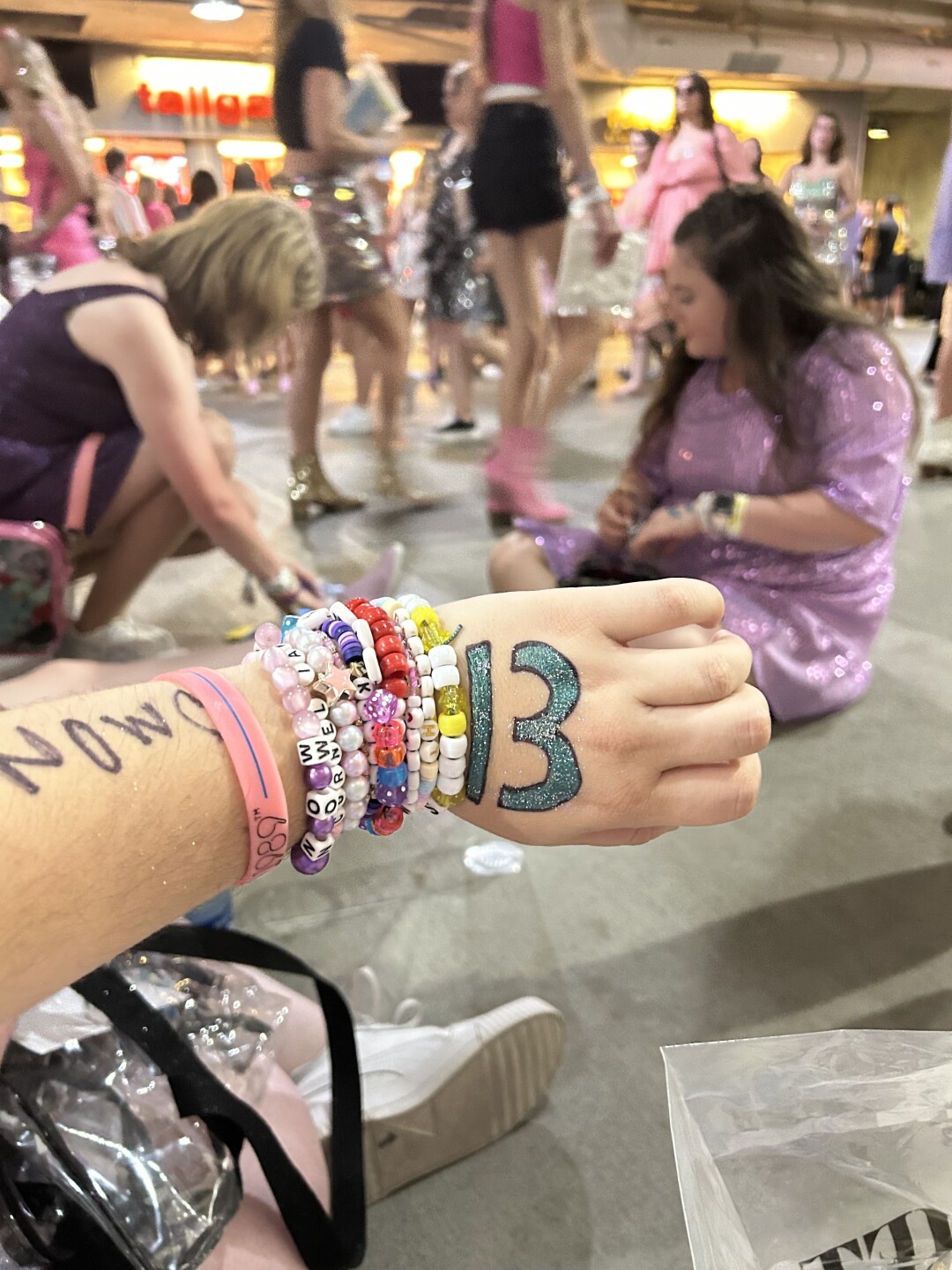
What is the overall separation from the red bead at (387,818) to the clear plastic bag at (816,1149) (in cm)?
20

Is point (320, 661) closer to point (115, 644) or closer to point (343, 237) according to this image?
point (115, 644)

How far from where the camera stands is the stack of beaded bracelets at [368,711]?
46cm

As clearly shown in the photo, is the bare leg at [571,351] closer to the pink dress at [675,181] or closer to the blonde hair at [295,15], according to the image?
the pink dress at [675,181]

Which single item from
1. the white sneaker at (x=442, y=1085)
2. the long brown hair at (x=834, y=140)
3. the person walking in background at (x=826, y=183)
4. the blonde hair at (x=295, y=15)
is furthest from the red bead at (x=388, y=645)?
the long brown hair at (x=834, y=140)

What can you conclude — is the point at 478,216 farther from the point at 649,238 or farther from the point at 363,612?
the point at 363,612

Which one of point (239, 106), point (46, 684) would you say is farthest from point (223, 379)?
point (46, 684)

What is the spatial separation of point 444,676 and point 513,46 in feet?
6.96

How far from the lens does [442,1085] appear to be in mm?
759

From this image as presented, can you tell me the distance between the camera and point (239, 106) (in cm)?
224

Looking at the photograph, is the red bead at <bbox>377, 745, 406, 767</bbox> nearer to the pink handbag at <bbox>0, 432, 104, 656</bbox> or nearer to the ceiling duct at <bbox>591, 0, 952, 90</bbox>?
the pink handbag at <bbox>0, 432, 104, 656</bbox>

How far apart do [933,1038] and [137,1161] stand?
469 mm

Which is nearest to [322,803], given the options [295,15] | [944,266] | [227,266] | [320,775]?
[320,775]

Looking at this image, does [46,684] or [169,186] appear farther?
[169,186]

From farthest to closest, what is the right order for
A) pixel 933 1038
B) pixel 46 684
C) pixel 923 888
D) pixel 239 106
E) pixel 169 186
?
pixel 239 106 < pixel 169 186 < pixel 46 684 < pixel 923 888 < pixel 933 1038
